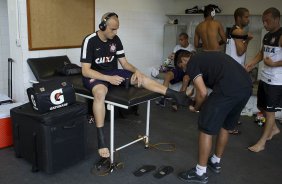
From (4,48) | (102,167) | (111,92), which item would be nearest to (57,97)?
(111,92)

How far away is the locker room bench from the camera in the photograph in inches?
98.3

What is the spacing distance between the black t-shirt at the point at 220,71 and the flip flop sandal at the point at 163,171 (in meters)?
0.86

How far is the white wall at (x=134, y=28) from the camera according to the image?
357 cm

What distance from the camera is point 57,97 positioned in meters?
2.47

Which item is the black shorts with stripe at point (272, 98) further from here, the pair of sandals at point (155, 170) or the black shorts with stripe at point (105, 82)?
the black shorts with stripe at point (105, 82)

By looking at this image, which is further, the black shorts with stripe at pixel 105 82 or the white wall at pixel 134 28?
the white wall at pixel 134 28

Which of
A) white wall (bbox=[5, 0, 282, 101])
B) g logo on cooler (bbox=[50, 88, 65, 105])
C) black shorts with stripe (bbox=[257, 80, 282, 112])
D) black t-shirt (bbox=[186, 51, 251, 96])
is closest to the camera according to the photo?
black t-shirt (bbox=[186, 51, 251, 96])

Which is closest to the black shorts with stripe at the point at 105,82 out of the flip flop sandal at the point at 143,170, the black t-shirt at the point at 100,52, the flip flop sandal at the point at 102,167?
the black t-shirt at the point at 100,52

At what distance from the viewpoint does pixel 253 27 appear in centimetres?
Answer: 473

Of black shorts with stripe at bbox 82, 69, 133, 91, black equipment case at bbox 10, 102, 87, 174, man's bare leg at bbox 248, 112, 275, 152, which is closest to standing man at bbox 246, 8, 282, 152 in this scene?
man's bare leg at bbox 248, 112, 275, 152

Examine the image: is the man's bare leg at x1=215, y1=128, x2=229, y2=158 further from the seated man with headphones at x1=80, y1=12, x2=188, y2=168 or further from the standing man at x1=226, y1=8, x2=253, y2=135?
the standing man at x1=226, y1=8, x2=253, y2=135

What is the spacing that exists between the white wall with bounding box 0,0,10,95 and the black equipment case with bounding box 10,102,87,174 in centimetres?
153

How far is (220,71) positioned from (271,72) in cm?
108

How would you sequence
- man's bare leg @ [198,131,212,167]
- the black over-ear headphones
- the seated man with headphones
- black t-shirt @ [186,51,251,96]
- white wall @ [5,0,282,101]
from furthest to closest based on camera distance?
white wall @ [5,0,282,101] < the black over-ear headphones < the seated man with headphones < man's bare leg @ [198,131,212,167] < black t-shirt @ [186,51,251,96]
